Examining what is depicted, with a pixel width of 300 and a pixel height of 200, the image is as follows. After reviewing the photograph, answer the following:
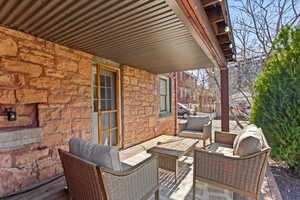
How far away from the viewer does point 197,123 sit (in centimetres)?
429

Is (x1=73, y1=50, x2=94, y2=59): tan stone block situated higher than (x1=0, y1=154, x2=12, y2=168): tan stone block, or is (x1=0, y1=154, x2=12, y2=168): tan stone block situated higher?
(x1=73, y1=50, x2=94, y2=59): tan stone block

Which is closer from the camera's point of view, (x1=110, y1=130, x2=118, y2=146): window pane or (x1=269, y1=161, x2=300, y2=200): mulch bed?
(x1=269, y1=161, x2=300, y2=200): mulch bed

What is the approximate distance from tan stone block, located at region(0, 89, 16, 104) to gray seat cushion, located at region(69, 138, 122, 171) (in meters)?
1.30

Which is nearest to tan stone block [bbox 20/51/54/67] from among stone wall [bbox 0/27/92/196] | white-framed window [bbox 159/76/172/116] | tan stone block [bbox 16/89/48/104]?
stone wall [bbox 0/27/92/196]

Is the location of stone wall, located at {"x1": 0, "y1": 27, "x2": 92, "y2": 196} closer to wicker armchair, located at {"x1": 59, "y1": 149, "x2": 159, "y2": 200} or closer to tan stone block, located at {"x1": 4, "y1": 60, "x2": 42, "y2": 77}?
tan stone block, located at {"x1": 4, "y1": 60, "x2": 42, "y2": 77}

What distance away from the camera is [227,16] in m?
2.26

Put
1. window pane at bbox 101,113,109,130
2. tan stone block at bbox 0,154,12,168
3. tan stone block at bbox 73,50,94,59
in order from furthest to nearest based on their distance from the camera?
window pane at bbox 101,113,109,130 < tan stone block at bbox 73,50,94,59 < tan stone block at bbox 0,154,12,168

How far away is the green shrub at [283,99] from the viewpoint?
7.30 feet

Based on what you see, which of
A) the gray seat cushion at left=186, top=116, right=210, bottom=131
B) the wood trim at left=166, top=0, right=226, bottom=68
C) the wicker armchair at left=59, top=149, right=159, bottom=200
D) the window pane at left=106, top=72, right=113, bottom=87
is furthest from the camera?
the gray seat cushion at left=186, top=116, right=210, bottom=131

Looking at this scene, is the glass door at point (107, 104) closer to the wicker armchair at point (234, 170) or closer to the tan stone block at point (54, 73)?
the tan stone block at point (54, 73)

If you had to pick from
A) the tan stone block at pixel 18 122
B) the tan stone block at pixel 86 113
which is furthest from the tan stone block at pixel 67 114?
the tan stone block at pixel 18 122

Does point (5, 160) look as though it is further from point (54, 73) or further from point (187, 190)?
point (187, 190)

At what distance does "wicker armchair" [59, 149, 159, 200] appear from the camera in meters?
1.15

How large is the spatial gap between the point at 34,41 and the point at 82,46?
0.68m
